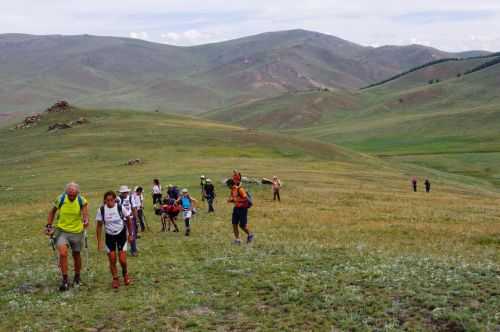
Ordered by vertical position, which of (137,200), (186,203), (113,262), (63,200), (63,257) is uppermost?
(63,200)

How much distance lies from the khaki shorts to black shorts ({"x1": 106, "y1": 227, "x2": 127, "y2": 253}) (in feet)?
2.73

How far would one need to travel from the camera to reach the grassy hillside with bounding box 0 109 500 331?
14.1 m

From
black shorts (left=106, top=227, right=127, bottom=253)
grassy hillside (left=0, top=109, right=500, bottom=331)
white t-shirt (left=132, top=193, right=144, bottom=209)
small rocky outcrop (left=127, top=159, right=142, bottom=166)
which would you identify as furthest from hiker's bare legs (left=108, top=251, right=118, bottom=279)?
small rocky outcrop (left=127, top=159, right=142, bottom=166)

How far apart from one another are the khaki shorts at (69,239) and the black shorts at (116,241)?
83cm

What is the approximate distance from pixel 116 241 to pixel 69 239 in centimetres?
130

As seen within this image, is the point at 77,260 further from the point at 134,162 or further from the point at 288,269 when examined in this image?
the point at 134,162

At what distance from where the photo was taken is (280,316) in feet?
47.0

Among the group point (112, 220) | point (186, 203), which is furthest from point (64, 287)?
point (186, 203)

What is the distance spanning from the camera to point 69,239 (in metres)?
16.8

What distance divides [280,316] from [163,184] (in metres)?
38.5

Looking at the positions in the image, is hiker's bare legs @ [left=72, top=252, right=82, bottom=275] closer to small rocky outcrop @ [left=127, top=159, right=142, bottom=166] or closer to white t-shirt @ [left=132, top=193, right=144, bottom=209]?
white t-shirt @ [left=132, top=193, right=144, bottom=209]

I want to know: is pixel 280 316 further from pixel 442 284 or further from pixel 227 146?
pixel 227 146

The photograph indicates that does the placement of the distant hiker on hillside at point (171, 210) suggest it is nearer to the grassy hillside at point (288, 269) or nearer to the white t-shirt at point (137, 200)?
the grassy hillside at point (288, 269)

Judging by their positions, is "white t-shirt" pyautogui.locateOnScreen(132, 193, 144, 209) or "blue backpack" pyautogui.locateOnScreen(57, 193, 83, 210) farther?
"white t-shirt" pyautogui.locateOnScreen(132, 193, 144, 209)
